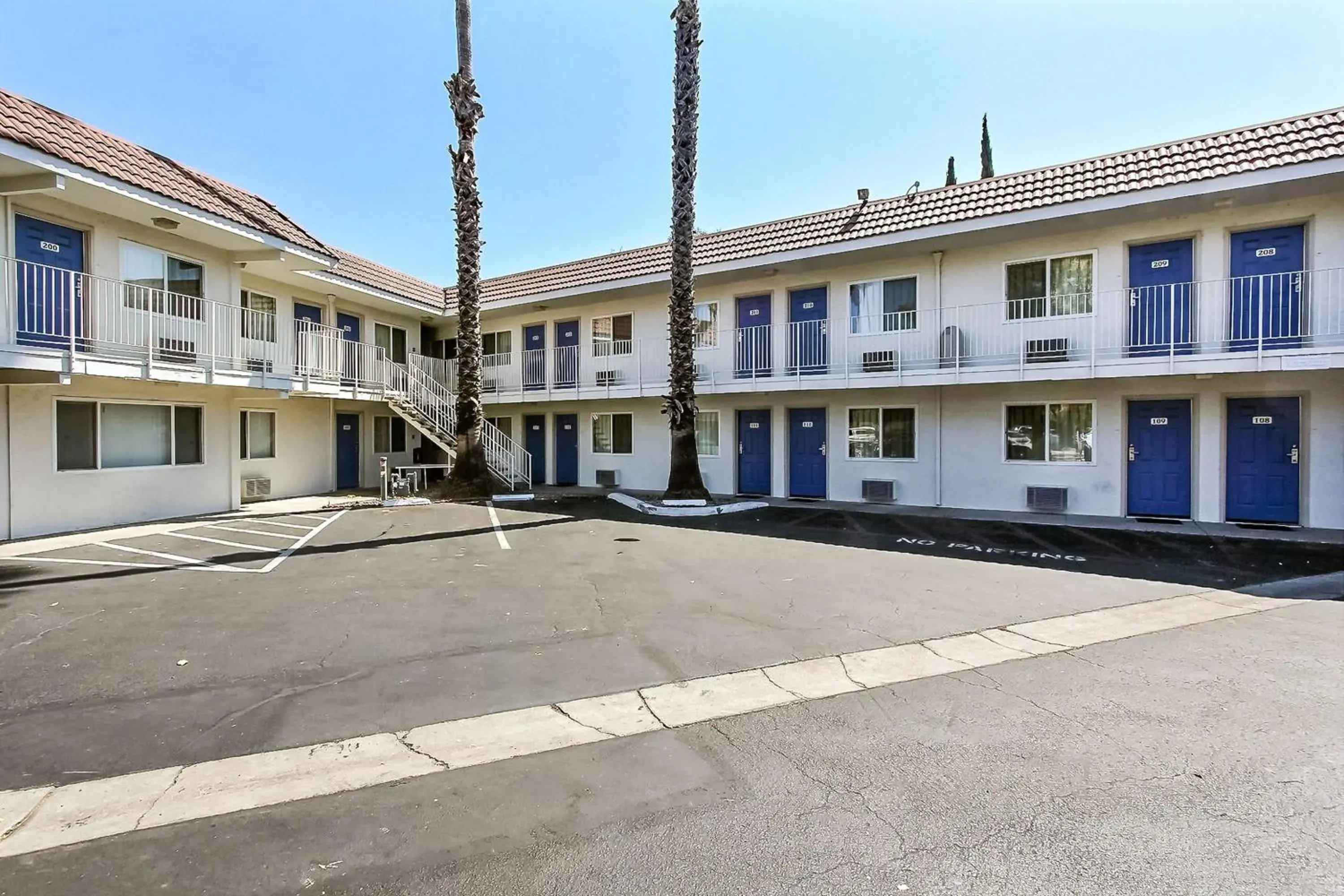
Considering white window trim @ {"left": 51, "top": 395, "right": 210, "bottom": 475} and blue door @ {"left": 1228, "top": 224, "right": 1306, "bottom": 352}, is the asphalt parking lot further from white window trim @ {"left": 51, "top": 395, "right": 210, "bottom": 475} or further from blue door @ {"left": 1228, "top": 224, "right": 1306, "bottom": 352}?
blue door @ {"left": 1228, "top": 224, "right": 1306, "bottom": 352}

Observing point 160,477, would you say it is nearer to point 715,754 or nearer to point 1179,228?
point 715,754

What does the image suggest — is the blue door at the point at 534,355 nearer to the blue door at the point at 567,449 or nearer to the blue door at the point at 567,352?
the blue door at the point at 567,352

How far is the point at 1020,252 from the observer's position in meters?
13.5

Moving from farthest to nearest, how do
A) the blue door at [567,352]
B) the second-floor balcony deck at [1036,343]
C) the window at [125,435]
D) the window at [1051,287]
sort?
the blue door at [567,352] → the window at [1051,287] → the window at [125,435] → the second-floor balcony deck at [1036,343]

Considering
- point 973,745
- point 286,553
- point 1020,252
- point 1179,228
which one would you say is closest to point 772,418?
point 1020,252

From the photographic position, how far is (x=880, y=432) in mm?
15297

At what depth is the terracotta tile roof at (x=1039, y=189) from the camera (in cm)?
1074

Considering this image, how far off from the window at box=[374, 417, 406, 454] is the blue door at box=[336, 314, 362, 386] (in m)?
2.69

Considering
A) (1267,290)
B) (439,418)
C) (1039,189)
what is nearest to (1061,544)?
(1267,290)

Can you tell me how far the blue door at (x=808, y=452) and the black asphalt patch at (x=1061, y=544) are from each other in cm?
225

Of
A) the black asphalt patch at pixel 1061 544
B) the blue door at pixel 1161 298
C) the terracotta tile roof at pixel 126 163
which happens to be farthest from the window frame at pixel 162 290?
the blue door at pixel 1161 298

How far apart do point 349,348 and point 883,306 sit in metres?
14.1

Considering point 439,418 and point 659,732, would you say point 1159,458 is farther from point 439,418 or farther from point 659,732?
point 439,418

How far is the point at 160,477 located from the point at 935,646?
14299 millimetres
